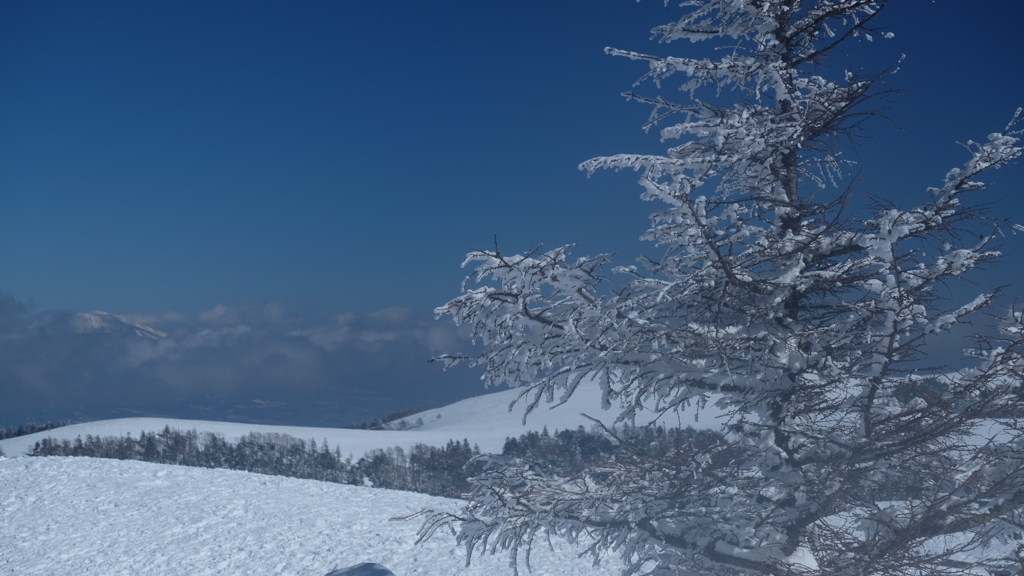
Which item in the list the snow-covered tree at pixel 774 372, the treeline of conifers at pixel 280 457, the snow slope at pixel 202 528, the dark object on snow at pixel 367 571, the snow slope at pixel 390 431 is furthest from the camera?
the snow slope at pixel 390 431

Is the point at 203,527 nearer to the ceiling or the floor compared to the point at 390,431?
nearer to the floor

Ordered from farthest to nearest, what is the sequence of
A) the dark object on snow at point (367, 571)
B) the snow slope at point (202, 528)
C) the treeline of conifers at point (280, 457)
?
the treeline of conifers at point (280, 457), the snow slope at point (202, 528), the dark object on snow at point (367, 571)

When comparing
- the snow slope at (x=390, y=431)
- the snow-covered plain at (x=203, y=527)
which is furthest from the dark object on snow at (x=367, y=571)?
the snow slope at (x=390, y=431)

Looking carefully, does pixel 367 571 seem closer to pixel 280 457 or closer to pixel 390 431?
pixel 280 457

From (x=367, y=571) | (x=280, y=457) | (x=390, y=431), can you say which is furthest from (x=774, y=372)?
(x=390, y=431)

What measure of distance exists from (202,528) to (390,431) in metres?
113

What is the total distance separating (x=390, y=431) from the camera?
130500 millimetres

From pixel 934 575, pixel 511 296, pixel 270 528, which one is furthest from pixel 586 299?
pixel 270 528

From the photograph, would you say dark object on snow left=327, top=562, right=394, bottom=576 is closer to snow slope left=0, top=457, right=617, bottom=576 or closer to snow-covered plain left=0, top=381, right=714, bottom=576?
snow-covered plain left=0, top=381, right=714, bottom=576

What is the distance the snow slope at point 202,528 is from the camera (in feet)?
59.3

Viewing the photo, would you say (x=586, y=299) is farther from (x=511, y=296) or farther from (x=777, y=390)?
(x=777, y=390)

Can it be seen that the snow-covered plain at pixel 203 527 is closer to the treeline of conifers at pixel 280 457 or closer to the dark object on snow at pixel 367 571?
the dark object on snow at pixel 367 571

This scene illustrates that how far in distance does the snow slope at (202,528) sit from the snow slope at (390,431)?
4615 cm

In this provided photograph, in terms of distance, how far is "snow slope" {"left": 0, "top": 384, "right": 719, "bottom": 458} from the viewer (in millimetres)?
88438
